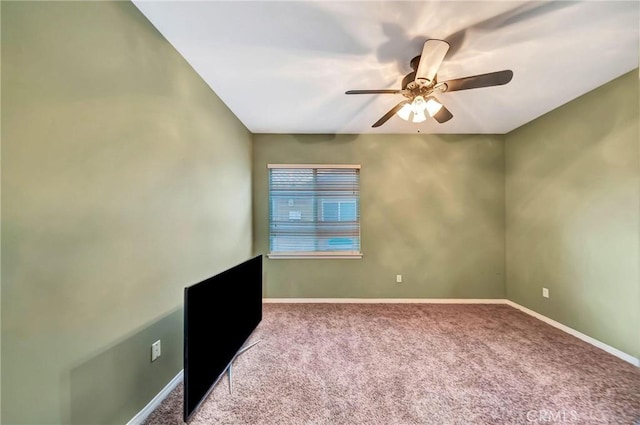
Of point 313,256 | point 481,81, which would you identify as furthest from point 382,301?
point 481,81

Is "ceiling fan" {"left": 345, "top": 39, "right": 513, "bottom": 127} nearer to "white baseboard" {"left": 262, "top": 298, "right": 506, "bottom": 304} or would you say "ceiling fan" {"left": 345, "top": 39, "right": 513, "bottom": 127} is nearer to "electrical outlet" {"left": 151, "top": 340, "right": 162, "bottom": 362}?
"electrical outlet" {"left": 151, "top": 340, "right": 162, "bottom": 362}

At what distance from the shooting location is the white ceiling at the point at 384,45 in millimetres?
1451

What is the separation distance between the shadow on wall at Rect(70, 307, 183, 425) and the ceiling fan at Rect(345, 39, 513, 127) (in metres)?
2.25

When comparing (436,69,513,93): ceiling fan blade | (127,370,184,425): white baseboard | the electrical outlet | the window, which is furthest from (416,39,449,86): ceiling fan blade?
(127,370,184,425): white baseboard

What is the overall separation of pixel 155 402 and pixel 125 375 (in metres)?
0.41

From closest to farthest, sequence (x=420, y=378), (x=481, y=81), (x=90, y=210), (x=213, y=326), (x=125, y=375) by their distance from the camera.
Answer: (x=90, y=210), (x=125, y=375), (x=213, y=326), (x=481, y=81), (x=420, y=378)

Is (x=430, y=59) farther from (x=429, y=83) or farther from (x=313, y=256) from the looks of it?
(x=313, y=256)

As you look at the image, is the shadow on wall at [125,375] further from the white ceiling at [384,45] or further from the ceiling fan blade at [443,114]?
the ceiling fan blade at [443,114]

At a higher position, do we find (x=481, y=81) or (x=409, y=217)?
(x=481, y=81)

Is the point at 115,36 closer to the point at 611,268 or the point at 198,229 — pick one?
the point at 198,229

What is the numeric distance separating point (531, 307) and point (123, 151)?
4.73 meters

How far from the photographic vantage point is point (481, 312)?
3.25m

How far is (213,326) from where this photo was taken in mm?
1503

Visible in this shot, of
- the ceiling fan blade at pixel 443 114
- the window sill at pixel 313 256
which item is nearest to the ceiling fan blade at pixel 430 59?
the ceiling fan blade at pixel 443 114
